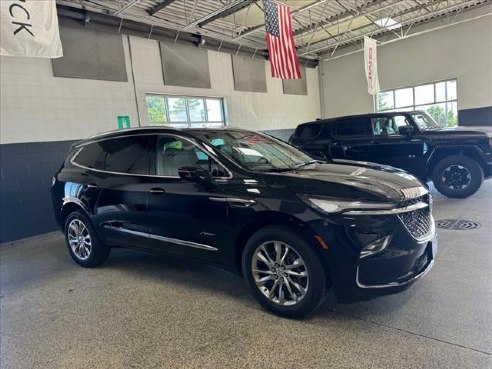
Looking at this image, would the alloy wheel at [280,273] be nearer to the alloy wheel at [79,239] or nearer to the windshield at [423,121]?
the alloy wheel at [79,239]

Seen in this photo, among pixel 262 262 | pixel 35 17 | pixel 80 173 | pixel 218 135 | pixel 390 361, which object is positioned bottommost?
pixel 390 361

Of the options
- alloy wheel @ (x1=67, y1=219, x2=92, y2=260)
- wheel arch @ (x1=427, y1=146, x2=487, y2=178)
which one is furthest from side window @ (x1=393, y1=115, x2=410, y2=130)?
alloy wheel @ (x1=67, y1=219, x2=92, y2=260)

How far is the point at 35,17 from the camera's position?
4594mm

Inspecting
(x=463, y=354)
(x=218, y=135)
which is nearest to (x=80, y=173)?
(x=218, y=135)

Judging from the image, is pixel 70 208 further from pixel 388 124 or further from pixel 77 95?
pixel 388 124

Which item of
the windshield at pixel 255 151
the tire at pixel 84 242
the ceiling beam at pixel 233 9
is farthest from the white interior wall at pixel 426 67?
the tire at pixel 84 242

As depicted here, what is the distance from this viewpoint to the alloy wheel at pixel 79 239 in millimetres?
4180

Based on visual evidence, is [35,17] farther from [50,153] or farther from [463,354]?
[463,354]

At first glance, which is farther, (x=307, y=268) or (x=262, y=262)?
(x=262, y=262)

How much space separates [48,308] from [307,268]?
2.46 m

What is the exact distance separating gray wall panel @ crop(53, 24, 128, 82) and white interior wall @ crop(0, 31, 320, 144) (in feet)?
0.40

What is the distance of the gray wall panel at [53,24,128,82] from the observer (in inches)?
263

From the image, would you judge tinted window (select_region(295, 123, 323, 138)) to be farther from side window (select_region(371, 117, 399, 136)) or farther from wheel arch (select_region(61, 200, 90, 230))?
wheel arch (select_region(61, 200, 90, 230))

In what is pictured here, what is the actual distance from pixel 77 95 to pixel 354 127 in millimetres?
5500
